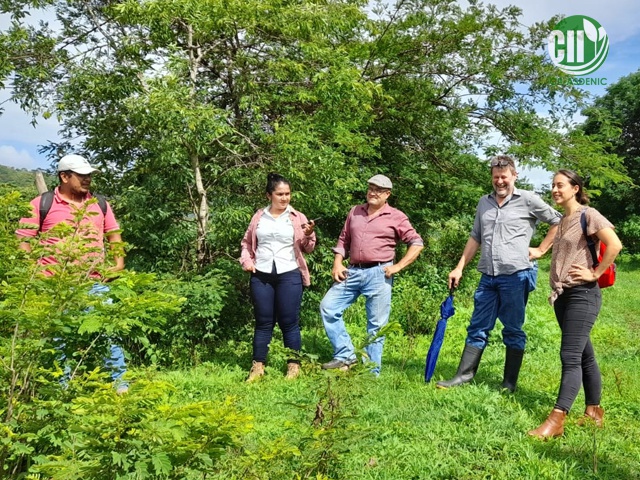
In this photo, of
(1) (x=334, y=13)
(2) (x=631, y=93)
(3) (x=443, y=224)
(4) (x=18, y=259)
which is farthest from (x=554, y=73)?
(2) (x=631, y=93)

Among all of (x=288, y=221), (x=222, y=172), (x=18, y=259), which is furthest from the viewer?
(x=222, y=172)

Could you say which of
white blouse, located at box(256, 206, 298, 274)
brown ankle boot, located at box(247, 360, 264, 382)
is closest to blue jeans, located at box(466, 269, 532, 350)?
white blouse, located at box(256, 206, 298, 274)

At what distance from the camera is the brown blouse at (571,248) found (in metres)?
3.38

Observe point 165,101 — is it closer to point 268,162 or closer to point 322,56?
point 268,162

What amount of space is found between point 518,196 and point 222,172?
10.7 ft

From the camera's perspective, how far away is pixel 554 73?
8562mm

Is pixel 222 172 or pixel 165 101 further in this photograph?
pixel 222 172

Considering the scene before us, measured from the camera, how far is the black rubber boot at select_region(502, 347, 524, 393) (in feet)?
13.8

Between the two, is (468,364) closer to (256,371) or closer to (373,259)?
(373,259)

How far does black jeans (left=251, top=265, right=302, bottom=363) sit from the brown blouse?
7.27 feet

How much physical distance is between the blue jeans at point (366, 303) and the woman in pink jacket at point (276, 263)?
359 millimetres

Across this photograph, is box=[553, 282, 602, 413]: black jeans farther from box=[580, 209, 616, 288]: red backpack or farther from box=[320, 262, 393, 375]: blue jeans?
box=[320, 262, 393, 375]: blue jeans

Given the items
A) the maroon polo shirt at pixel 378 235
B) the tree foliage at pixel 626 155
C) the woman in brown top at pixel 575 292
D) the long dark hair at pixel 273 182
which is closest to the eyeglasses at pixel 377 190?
the maroon polo shirt at pixel 378 235

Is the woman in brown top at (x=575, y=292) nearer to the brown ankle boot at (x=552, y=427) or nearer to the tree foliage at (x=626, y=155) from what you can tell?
the brown ankle boot at (x=552, y=427)
